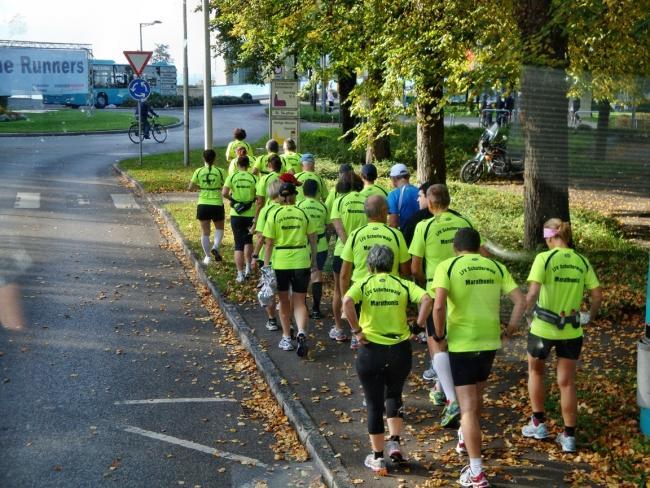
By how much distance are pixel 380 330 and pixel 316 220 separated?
159 inches

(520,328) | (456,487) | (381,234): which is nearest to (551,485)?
(456,487)

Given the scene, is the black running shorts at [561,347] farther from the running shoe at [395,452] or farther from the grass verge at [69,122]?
the grass verge at [69,122]

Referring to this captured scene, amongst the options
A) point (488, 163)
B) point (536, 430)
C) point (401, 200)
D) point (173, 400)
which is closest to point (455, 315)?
point (536, 430)

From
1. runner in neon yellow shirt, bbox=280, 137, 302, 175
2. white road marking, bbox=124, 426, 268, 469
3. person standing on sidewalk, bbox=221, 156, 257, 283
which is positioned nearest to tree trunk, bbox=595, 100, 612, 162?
runner in neon yellow shirt, bbox=280, 137, 302, 175

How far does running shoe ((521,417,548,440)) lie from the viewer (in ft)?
22.9

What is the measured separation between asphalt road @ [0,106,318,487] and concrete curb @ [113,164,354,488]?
0.96 ft

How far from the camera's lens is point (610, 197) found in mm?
22672

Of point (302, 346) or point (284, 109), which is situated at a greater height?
point (284, 109)

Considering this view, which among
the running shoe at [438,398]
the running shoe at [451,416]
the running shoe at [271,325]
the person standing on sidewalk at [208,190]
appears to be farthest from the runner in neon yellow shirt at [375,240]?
the person standing on sidewalk at [208,190]

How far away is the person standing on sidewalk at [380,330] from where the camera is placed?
6379 mm

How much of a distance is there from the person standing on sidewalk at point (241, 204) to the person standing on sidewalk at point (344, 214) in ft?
9.27

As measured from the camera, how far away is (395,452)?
6.54 meters

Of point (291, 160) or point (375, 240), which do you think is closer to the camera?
point (375, 240)

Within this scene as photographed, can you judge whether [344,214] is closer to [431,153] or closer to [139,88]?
[431,153]
